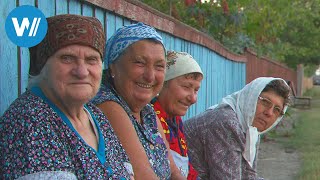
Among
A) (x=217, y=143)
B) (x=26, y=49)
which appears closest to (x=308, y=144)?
(x=217, y=143)

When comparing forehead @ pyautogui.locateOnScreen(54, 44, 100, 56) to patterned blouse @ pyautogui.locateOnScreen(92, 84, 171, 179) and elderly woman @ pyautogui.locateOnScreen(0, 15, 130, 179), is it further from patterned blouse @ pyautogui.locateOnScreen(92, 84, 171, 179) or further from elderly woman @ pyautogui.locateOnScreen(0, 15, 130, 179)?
patterned blouse @ pyautogui.locateOnScreen(92, 84, 171, 179)

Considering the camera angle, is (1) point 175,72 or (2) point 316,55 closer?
(1) point 175,72

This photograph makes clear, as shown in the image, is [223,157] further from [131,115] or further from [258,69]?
[258,69]

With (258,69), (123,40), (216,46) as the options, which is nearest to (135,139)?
(123,40)

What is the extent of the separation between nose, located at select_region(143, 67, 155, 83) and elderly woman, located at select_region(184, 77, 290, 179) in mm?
1044

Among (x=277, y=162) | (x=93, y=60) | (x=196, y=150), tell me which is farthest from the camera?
(x=277, y=162)

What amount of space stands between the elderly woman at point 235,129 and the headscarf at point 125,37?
116 cm

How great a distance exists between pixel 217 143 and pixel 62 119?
182 centimetres

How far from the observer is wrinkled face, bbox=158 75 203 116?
3.63 meters

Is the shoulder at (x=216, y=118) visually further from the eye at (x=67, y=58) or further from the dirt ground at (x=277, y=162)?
the dirt ground at (x=277, y=162)

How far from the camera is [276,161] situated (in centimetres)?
1014

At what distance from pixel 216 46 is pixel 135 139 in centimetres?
549

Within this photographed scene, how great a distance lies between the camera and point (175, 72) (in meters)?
3.63

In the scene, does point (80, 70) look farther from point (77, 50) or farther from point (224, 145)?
point (224, 145)
